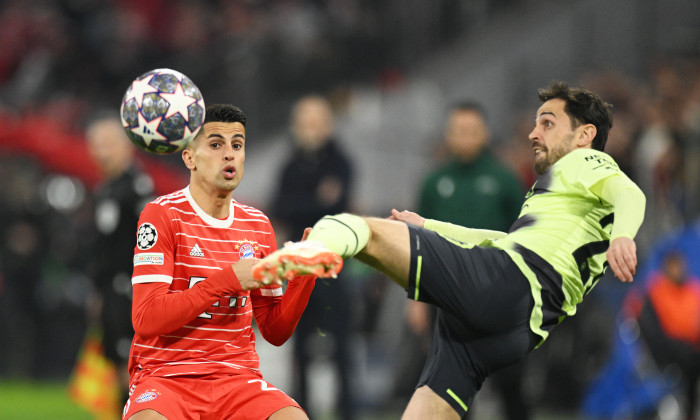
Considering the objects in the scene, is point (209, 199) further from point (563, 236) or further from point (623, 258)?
point (623, 258)

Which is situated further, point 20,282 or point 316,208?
point 20,282

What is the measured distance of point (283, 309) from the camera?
446cm

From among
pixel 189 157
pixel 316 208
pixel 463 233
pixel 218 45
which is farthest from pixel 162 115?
pixel 218 45

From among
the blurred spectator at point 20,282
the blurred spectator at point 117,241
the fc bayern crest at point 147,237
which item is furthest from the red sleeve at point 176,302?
the blurred spectator at point 20,282

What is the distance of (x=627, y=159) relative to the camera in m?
9.31

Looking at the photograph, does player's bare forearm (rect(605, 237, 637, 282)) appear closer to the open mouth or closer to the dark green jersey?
the dark green jersey

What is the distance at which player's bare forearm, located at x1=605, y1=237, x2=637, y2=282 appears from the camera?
403 cm

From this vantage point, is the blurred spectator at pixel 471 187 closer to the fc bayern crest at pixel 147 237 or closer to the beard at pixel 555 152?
the beard at pixel 555 152

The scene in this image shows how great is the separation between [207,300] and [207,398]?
1.48ft

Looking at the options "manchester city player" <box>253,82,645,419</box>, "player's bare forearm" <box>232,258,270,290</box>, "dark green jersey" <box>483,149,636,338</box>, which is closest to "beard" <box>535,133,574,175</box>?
"manchester city player" <box>253,82,645,419</box>

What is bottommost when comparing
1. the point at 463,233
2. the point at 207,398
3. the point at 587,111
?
the point at 207,398

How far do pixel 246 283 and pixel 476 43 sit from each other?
11007mm

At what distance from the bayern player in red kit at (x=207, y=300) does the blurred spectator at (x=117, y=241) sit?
2674 mm

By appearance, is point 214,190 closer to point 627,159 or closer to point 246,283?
point 246,283
